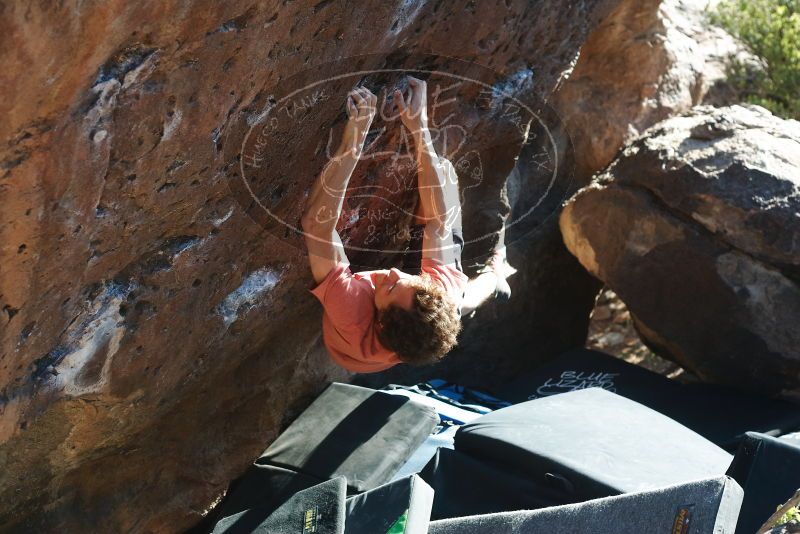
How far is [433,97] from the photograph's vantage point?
3158mm

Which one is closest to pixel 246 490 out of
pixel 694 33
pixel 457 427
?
pixel 457 427

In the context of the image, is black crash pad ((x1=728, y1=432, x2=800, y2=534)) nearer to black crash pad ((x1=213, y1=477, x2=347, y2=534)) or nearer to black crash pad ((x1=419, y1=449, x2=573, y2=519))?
black crash pad ((x1=419, y1=449, x2=573, y2=519))

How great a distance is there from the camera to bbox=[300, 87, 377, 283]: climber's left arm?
2.74 metres

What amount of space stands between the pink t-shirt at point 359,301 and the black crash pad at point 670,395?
60.7 inches

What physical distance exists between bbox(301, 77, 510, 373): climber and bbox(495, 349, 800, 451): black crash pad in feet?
4.57

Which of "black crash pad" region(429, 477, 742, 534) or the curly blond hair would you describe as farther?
the curly blond hair

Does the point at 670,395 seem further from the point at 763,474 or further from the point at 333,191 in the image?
the point at 333,191

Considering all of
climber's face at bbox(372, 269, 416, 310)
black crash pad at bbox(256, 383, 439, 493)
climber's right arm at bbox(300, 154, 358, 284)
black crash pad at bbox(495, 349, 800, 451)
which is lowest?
black crash pad at bbox(495, 349, 800, 451)

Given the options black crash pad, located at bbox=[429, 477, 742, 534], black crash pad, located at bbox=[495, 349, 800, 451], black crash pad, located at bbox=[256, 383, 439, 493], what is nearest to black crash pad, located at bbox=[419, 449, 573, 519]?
black crash pad, located at bbox=[256, 383, 439, 493]

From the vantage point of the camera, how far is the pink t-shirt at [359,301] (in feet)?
9.35

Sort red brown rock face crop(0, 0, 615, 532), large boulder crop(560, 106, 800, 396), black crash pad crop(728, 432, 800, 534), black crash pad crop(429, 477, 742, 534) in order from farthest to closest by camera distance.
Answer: large boulder crop(560, 106, 800, 396) < black crash pad crop(728, 432, 800, 534) < black crash pad crop(429, 477, 742, 534) < red brown rock face crop(0, 0, 615, 532)

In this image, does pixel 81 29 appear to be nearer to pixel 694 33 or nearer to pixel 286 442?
pixel 286 442

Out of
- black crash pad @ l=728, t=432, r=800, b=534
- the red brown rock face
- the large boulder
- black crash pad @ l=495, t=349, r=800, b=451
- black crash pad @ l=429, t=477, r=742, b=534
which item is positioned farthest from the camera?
the large boulder

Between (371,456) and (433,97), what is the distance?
1.34m
